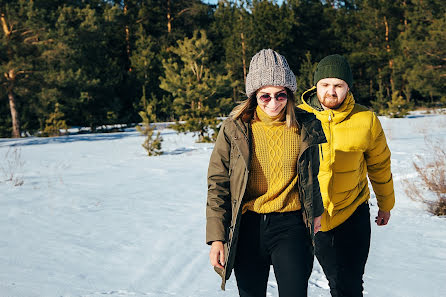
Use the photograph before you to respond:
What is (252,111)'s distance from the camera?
2021 millimetres

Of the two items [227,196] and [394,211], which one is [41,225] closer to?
[227,196]

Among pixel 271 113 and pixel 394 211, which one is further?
pixel 394 211

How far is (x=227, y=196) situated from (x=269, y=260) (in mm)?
406

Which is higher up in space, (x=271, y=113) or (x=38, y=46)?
(x=38, y=46)

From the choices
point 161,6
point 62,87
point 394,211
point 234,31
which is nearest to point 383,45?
point 234,31

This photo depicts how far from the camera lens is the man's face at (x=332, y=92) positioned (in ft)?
7.64

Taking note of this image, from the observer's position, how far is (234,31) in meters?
29.0

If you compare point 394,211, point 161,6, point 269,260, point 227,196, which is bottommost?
point 394,211

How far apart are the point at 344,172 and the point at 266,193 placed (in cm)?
67

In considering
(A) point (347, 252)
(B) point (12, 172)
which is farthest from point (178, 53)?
(A) point (347, 252)

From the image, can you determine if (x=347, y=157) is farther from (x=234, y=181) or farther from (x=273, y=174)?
(x=234, y=181)

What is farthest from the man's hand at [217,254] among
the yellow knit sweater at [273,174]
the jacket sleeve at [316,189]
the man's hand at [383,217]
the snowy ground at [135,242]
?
the snowy ground at [135,242]

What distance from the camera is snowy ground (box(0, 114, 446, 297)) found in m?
3.12

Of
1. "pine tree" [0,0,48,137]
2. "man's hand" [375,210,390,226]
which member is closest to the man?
"man's hand" [375,210,390,226]
